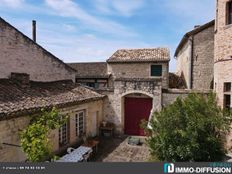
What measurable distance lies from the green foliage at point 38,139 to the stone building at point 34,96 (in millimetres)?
829

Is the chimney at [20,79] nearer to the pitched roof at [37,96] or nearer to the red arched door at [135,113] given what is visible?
the pitched roof at [37,96]

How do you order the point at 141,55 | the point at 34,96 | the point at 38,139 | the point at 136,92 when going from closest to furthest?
the point at 38,139 → the point at 34,96 → the point at 136,92 → the point at 141,55

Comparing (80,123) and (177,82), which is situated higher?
(177,82)

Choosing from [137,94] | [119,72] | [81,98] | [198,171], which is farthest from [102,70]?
[198,171]

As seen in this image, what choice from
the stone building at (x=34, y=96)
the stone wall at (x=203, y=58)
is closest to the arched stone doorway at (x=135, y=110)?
the stone building at (x=34, y=96)

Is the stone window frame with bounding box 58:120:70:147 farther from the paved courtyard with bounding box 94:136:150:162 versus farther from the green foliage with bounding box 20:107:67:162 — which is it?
the green foliage with bounding box 20:107:67:162

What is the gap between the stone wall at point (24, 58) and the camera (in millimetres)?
10990

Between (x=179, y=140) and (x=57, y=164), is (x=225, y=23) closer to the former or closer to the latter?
(x=179, y=140)

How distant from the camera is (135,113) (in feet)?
49.8

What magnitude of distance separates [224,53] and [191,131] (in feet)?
15.9

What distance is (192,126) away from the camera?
8336mm

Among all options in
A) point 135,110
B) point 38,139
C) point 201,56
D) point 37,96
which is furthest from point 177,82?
point 38,139

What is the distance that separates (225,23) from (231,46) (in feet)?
4.62

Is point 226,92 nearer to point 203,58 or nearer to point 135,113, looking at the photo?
point 203,58
